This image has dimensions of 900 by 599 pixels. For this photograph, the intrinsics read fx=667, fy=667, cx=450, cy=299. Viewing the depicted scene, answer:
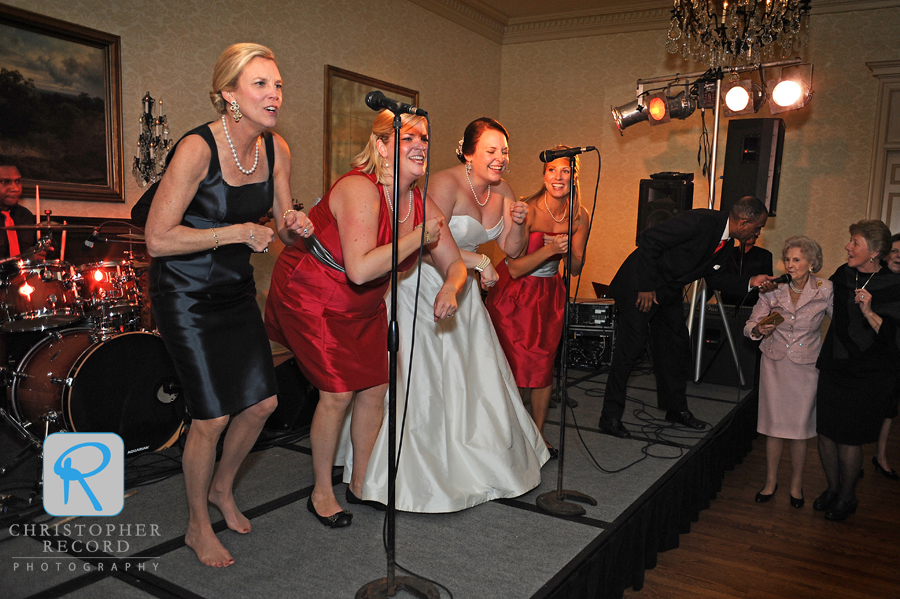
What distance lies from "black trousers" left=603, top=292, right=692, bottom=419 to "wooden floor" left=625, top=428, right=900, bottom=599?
68 centimetres

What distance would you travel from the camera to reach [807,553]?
9.64 feet

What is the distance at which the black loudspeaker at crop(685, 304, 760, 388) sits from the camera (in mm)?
5137

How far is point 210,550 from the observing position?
2113 millimetres

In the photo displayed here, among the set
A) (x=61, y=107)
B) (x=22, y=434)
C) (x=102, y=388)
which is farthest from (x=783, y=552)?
(x=61, y=107)

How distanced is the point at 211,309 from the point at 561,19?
23.3 feet

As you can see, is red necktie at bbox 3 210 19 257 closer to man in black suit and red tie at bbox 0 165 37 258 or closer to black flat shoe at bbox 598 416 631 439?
man in black suit and red tie at bbox 0 165 37 258

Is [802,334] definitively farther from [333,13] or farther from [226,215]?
[333,13]

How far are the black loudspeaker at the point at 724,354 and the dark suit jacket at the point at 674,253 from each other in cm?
155

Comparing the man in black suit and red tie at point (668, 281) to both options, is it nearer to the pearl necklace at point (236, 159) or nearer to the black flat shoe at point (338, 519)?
the black flat shoe at point (338, 519)

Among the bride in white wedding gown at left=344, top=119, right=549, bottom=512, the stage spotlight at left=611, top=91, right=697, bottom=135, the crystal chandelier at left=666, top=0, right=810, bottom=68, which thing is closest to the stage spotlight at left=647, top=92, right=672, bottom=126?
the stage spotlight at left=611, top=91, right=697, bottom=135

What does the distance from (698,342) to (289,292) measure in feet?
12.6

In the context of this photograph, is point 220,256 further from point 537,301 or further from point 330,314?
point 537,301

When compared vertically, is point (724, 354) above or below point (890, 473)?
above

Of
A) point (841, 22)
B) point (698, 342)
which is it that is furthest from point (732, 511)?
point (841, 22)
